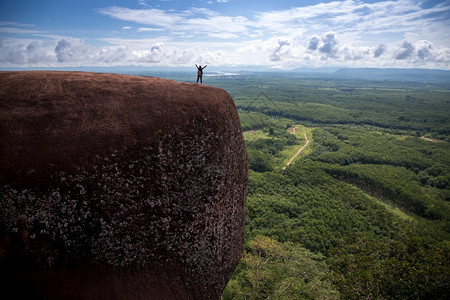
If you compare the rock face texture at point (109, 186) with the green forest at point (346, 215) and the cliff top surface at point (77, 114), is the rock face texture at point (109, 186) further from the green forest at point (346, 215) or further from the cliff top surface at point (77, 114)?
the green forest at point (346, 215)

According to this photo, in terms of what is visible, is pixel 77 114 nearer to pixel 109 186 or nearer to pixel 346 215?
pixel 109 186

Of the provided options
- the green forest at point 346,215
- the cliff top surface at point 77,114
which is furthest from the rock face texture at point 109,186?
the green forest at point 346,215

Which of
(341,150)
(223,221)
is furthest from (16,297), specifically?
(341,150)

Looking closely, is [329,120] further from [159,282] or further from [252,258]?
[159,282]

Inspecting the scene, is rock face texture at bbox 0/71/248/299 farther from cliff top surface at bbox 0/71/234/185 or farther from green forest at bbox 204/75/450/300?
green forest at bbox 204/75/450/300

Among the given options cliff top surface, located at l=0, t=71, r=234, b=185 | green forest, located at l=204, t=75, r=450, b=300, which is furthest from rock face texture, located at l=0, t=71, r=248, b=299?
green forest, located at l=204, t=75, r=450, b=300
